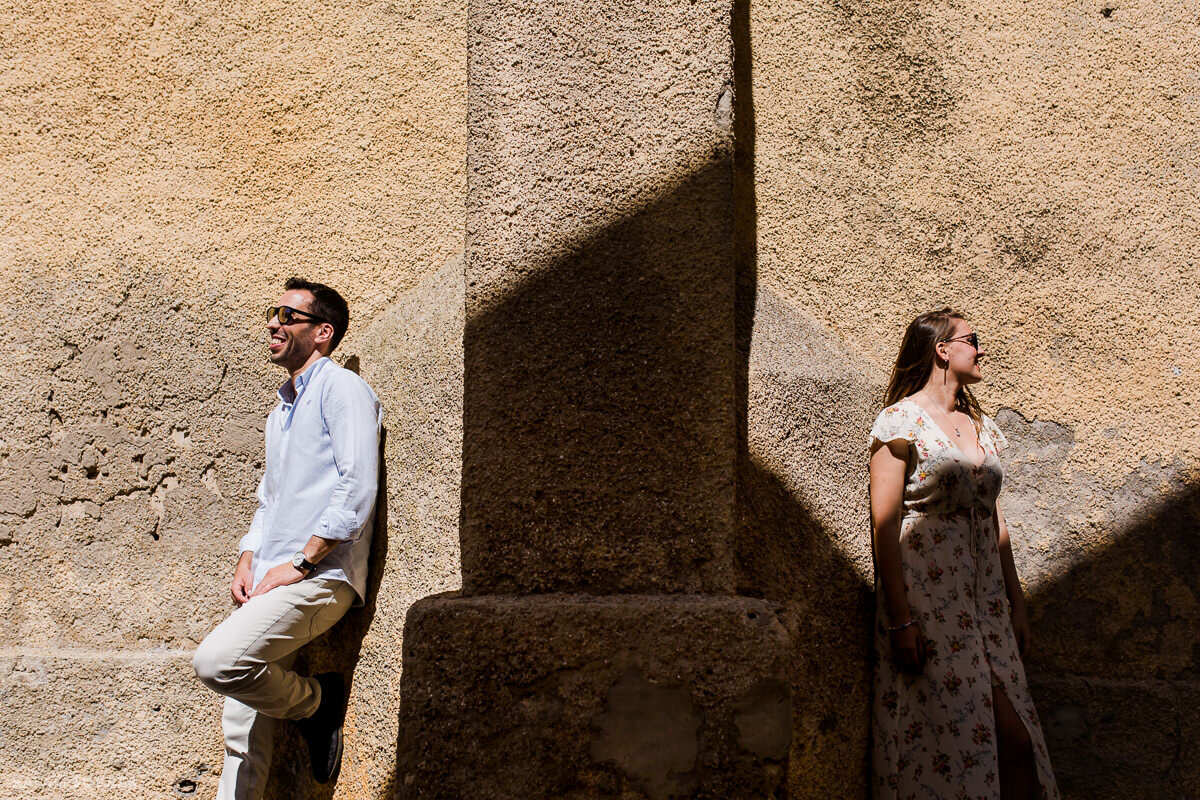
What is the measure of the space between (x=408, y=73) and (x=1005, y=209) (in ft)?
6.33

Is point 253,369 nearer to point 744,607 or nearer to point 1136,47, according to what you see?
point 744,607

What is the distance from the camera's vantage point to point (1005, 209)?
2.46 metres

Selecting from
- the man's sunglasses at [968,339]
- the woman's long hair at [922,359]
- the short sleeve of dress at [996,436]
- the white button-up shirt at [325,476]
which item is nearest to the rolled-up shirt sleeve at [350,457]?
the white button-up shirt at [325,476]

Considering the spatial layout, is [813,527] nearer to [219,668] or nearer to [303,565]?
[303,565]

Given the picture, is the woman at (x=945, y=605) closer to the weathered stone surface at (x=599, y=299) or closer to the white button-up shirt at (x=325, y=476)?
the weathered stone surface at (x=599, y=299)

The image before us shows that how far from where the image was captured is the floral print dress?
194 cm

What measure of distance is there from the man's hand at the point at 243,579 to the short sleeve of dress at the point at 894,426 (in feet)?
5.86

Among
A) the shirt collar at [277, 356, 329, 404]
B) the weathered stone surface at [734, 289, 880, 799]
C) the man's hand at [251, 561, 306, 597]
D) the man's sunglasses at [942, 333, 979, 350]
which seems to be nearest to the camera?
the weathered stone surface at [734, 289, 880, 799]

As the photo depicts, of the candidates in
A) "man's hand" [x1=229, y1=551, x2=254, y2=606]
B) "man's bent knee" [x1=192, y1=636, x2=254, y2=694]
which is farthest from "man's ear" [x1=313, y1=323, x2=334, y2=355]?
"man's bent knee" [x1=192, y1=636, x2=254, y2=694]

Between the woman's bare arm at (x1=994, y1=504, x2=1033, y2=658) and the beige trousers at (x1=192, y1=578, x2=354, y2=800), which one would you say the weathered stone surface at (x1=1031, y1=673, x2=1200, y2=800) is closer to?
the woman's bare arm at (x1=994, y1=504, x2=1033, y2=658)

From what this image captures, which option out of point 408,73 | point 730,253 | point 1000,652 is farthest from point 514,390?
point 408,73

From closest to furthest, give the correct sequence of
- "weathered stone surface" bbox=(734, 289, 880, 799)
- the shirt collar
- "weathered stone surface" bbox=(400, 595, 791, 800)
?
"weathered stone surface" bbox=(400, 595, 791, 800), "weathered stone surface" bbox=(734, 289, 880, 799), the shirt collar

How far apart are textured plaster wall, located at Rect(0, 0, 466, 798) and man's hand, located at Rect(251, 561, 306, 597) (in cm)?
27

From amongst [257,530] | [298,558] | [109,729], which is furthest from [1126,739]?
[109,729]
